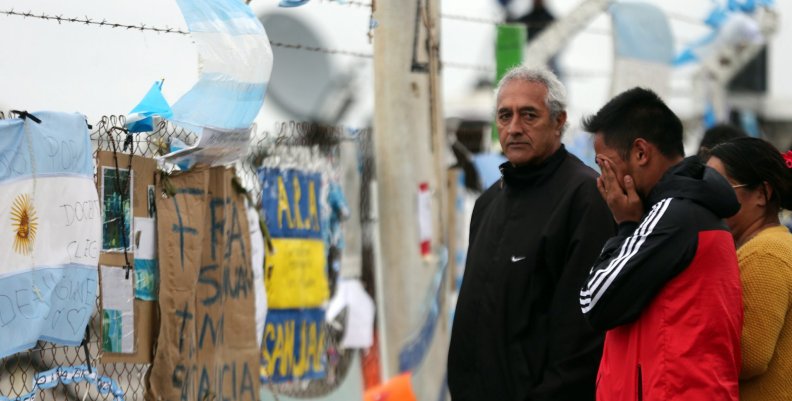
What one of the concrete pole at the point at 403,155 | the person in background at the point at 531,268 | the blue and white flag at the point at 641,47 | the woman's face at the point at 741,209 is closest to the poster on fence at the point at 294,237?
the concrete pole at the point at 403,155

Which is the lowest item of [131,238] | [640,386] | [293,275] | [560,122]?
[640,386]

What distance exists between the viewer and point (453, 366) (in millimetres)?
4742

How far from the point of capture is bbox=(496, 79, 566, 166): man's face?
4691mm

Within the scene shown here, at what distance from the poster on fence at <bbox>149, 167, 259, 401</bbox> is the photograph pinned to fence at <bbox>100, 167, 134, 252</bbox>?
0.53ft

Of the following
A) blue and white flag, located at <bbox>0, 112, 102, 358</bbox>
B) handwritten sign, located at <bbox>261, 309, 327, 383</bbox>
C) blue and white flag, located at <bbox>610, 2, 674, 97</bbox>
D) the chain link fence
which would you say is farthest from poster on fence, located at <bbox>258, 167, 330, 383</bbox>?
blue and white flag, located at <bbox>610, 2, 674, 97</bbox>

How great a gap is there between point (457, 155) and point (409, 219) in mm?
2101

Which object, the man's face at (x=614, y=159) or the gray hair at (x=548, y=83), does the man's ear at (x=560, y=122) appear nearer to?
the gray hair at (x=548, y=83)

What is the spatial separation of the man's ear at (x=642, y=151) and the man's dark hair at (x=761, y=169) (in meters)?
0.62

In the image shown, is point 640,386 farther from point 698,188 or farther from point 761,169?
point 761,169

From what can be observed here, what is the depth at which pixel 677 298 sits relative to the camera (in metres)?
3.57

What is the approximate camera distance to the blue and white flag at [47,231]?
441cm

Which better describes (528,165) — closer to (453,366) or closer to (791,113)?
(453,366)

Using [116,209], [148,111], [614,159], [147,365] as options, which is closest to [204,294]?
[147,365]

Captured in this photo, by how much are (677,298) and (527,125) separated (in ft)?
4.40
